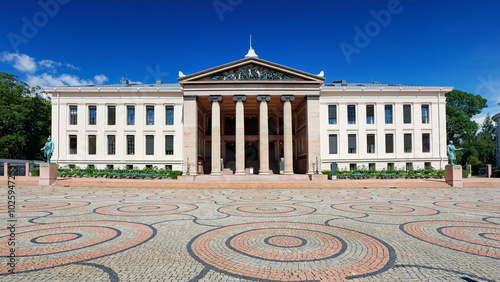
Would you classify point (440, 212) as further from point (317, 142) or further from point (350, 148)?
point (350, 148)

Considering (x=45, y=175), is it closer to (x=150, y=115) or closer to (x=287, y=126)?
(x=150, y=115)

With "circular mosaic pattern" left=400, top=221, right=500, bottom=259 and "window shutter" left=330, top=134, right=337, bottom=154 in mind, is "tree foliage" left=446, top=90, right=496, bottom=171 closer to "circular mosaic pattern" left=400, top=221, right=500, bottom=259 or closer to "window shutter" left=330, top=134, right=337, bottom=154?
"window shutter" left=330, top=134, right=337, bottom=154

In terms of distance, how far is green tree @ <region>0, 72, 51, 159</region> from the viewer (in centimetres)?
4516

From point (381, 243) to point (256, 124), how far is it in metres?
42.5

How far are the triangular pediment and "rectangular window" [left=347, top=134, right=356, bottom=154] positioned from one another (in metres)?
11.8

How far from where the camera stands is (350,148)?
42.4 m

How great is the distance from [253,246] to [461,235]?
5.31m

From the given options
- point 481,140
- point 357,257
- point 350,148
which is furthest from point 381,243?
point 481,140

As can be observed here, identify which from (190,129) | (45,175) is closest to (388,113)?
(190,129)

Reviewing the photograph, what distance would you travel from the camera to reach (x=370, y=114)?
140 feet

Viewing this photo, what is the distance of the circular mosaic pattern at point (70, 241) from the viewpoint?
5.29 m

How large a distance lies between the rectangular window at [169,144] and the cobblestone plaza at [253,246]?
3224 cm

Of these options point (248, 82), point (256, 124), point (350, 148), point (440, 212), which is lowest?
point (440, 212)

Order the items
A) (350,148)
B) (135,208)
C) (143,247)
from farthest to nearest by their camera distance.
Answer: (350,148)
(135,208)
(143,247)
